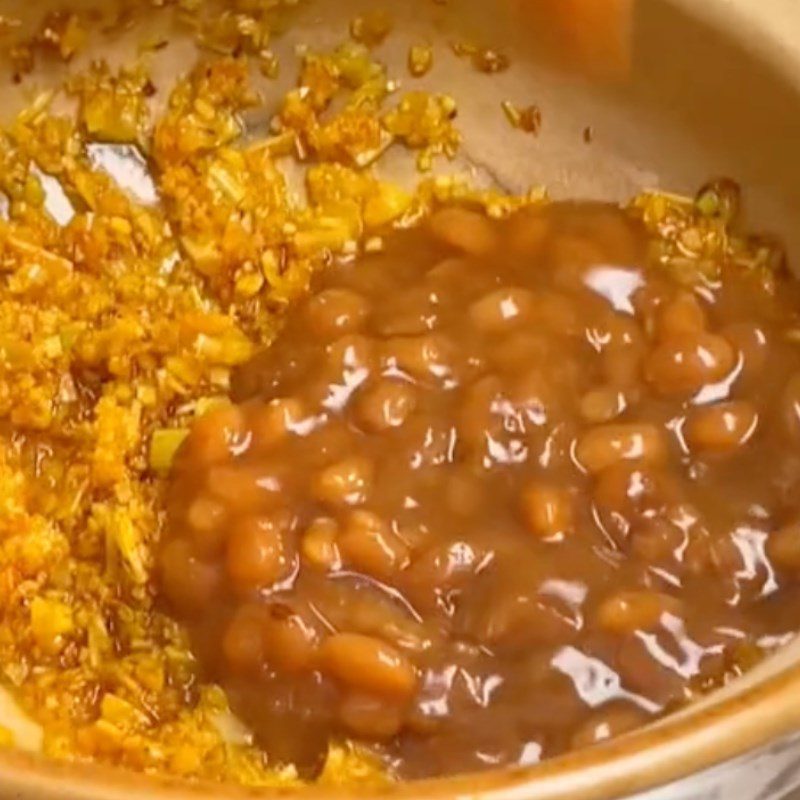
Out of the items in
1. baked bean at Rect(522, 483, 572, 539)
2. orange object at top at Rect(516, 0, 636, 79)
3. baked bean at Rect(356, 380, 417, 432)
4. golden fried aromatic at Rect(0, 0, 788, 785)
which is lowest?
golden fried aromatic at Rect(0, 0, 788, 785)

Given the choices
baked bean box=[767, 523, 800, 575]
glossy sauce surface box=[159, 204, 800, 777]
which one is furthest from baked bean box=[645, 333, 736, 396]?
baked bean box=[767, 523, 800, 575]

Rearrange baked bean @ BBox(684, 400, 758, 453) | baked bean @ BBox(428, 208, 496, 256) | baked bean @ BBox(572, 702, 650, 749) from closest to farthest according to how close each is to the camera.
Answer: baked bean @ BBox(572, 702, 650, 749), baked bean @ BBox(684, 400, 758, 453), baked bean @ BBox(428, 208, 496, 256)

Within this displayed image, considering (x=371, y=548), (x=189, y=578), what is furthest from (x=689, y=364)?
(x=189, y=578)

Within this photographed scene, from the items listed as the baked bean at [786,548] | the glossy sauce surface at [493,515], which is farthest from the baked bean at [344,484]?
the baked bean at [786,548]

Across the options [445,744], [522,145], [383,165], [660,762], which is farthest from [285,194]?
[660,762]

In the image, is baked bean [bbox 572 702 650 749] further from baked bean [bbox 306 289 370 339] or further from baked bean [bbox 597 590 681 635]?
baked bean [bbox 306 289 370 339]

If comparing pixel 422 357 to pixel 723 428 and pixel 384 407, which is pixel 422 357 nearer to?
pixel 384 407

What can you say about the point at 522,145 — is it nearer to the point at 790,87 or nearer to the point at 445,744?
the point at 790,87

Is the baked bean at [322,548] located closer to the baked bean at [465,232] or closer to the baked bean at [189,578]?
the baked bean at [189,578]
